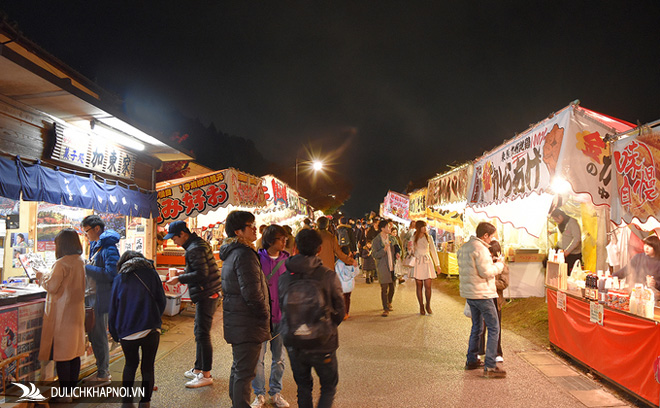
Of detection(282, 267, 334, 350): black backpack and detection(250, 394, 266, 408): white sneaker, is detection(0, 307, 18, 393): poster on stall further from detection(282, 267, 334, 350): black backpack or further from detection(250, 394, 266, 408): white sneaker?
detection(282, 267, 334, 350): black backpack

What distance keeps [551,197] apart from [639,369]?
4737 millimetres

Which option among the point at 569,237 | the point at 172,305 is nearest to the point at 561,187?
the point at 569,237

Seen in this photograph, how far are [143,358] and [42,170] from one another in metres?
3.26

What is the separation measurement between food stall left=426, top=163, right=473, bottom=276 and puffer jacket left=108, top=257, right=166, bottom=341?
7.88 meters

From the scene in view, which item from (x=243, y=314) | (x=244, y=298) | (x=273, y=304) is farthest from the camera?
(x=273, y=304)

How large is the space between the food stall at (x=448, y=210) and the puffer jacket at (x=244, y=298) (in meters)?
7.37

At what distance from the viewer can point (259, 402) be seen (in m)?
4.68

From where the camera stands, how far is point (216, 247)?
14133 mm

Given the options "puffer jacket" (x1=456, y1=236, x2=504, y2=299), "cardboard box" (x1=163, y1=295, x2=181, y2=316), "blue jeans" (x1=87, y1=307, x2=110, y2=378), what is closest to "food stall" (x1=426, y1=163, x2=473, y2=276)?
"puffer jacket" (x1=456, y1=236, x2=504, y2=299)

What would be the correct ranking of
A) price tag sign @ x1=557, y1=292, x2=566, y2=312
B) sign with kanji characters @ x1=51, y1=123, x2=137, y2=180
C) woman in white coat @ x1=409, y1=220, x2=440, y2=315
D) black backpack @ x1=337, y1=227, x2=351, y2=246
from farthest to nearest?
black backpack @ x1=337, y1=227, x2=351, y2=246 < woman in white coat @ x1=409, y1=220, x2=440, y2=315 < price tag sign @ x1=557, y1=292, x2=566, y2=312 < sign with kanji characters @ x1=51, y1=123, x2=137, y2=180

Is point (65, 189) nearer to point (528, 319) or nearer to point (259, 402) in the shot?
point (259, 402)

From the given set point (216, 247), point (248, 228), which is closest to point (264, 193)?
point (216, 247)

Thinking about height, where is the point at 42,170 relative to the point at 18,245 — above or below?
above

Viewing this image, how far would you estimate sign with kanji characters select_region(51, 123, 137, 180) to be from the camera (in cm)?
612
